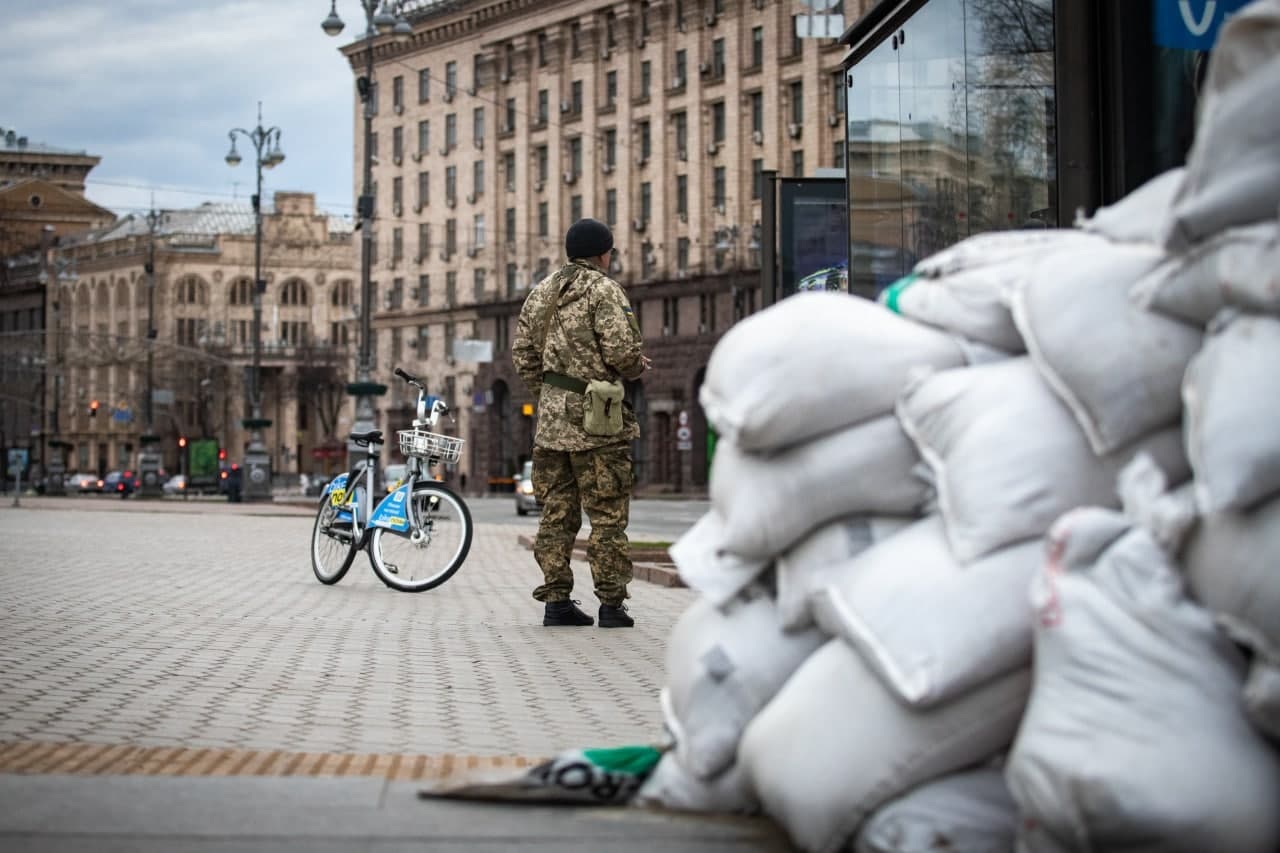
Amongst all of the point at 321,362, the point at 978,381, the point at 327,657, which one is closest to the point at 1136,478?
the point at 978,381

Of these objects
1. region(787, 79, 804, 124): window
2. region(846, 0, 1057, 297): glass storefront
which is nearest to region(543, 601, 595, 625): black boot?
region(846, 0, 1057, 297): glass storefront

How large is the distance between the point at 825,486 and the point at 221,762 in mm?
1957

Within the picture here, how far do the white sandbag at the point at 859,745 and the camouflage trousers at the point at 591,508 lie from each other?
5566mm

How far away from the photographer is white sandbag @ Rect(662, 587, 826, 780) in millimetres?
3980

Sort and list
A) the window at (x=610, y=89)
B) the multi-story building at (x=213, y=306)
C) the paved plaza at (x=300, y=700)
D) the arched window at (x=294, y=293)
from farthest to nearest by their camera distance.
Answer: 1. the arched window at (x=294, y=293)
2. the multi-story building at (x=213, y=306)
3. the window at (x=610, y=89)
4. the paved plaza at (x=300, y=700)

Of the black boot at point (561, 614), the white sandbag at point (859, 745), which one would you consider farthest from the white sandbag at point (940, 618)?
the black boot at point (561, 614)

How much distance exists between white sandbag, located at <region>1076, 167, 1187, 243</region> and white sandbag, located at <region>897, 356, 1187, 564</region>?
1.17 feet

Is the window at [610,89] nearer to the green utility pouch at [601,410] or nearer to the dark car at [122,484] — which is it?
the dark car at [122,484]

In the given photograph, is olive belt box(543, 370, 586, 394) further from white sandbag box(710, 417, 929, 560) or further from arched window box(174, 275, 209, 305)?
arched window box(174, 275, 209, 305)

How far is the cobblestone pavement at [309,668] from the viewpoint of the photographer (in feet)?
18.2

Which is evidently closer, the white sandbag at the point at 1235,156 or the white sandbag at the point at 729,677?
the white sandbag at the point at 1235,156

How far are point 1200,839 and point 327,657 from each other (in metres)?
5.50

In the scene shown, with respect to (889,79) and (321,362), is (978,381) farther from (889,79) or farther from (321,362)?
(321,362)

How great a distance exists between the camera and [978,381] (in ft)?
12.3
